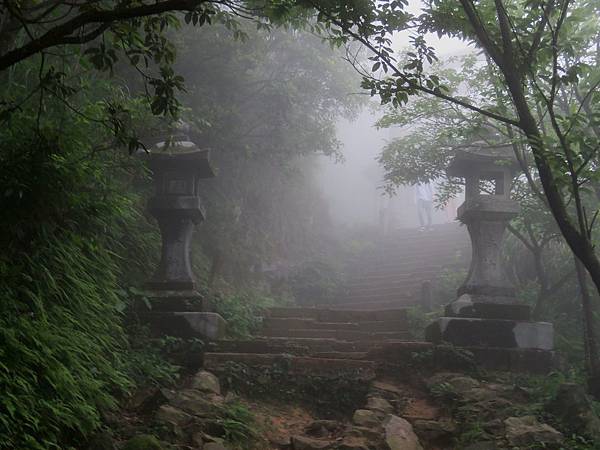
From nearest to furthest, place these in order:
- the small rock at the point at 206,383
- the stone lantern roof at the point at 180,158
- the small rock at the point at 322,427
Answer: the small rock at the point at 322,427
the small rock at the point at 206,383
the stone lantern roof at the point at 180,158

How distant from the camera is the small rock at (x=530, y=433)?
4.77 meters

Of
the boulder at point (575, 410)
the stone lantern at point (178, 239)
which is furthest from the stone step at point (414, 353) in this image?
the boulder at point (575, 410)

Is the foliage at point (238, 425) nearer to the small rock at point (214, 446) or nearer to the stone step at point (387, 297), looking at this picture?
the small rock at point (214, 446)

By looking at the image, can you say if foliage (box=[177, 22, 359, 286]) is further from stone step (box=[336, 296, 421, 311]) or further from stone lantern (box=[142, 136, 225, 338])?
stone step (box=[336, 296, 421, 311])

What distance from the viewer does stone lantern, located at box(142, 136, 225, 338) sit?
704 cm

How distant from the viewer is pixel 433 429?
5.36 m

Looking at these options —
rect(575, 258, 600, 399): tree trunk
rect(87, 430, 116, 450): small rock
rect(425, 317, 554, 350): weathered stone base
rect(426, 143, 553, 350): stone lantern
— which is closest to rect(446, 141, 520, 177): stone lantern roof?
rect(426, 143, 553, 350): stone lantern

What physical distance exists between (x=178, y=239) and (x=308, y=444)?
356 cm

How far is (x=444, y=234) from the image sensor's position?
17.1 meters

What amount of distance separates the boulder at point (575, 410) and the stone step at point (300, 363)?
5.92ft

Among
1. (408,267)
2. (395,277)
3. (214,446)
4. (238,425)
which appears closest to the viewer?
(214,446)

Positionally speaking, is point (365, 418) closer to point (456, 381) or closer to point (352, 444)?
point (352, 444)

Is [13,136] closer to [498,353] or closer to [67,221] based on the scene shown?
[67,221]

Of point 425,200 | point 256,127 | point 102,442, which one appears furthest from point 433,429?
point 425,200
